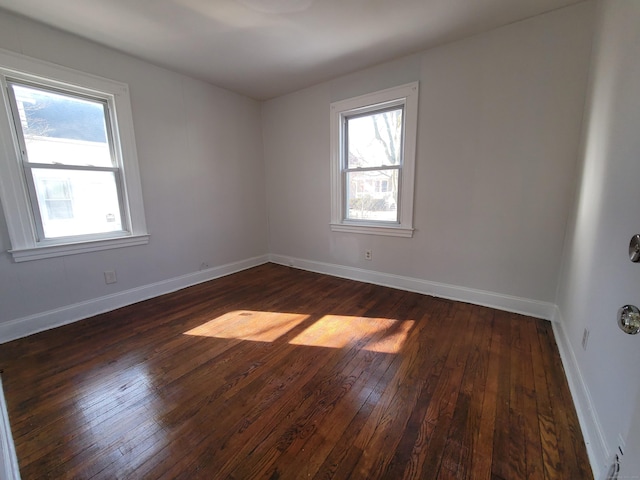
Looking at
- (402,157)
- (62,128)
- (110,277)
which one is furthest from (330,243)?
(62,128)

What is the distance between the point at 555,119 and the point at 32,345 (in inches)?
184

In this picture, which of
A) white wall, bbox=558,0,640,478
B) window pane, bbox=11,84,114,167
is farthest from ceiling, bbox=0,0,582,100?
white wall, bbox=558,0,640,478

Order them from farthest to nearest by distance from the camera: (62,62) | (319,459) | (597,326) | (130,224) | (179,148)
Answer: (179,148) < (130,224) < (62,62) < (597,326) < (319,459)

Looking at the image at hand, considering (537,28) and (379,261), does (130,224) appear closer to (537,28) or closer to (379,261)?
(379,261)

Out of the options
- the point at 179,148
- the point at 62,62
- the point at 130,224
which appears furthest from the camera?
the point at 179,148

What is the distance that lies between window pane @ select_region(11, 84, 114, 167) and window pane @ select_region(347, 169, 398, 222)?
2.77 metres

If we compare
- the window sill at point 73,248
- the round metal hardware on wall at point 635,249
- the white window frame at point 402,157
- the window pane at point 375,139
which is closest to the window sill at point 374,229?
the white window frame at point 402,157

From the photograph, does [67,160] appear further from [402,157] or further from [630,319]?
[630,319]

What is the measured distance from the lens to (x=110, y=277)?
270 centimetres

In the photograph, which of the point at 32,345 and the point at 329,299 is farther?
the point at 329,299

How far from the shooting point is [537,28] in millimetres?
2117

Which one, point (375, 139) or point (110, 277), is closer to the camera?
point (110, 277)

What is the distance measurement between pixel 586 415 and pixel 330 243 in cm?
283

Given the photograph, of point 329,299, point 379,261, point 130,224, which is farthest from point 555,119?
point 130,224
